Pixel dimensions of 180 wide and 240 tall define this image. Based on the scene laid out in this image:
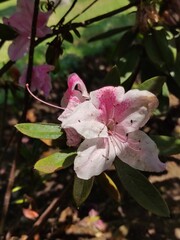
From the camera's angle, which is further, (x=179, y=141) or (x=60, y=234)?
(x=60, y=234)

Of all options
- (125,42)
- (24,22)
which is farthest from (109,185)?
(125,42)

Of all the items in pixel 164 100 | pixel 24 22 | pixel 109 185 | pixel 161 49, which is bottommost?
pixel 164 100

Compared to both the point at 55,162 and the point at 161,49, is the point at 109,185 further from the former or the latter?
the point at 161,49

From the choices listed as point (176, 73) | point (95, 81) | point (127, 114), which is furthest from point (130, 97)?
point (95, 81)

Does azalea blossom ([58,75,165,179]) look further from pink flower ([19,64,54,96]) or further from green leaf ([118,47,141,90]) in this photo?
green leaf ([118,47,141,90])

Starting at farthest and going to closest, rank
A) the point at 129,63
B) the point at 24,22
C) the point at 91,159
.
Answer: the point at 129,63 < the point at 24,22 < the point at 91,159

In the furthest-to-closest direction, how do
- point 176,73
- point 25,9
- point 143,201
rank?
point 176,73 → point 25,9 → point 143,201

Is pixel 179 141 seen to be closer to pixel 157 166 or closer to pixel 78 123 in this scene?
pixel 157 166

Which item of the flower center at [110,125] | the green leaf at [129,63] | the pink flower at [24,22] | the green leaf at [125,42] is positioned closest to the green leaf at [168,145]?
the flower center at [110,125]

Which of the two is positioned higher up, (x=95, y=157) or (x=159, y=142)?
(x=95, y=157)
